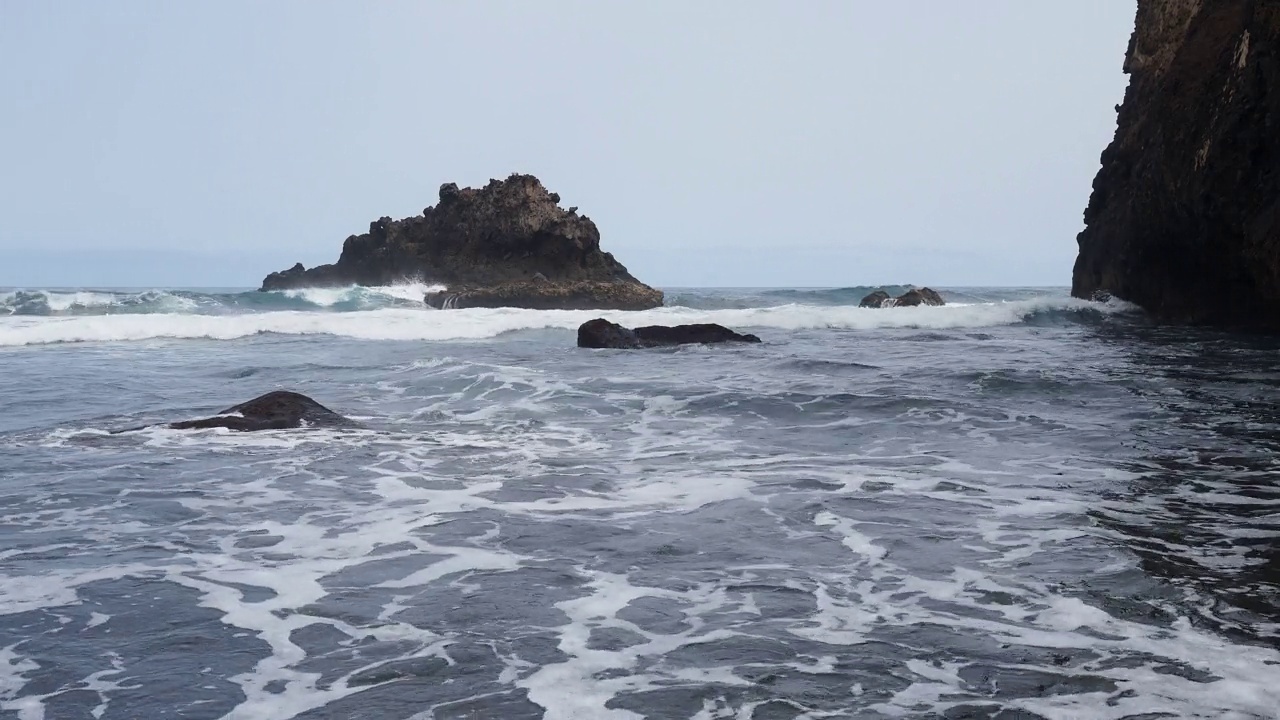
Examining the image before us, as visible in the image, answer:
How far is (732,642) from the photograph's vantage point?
144 inches

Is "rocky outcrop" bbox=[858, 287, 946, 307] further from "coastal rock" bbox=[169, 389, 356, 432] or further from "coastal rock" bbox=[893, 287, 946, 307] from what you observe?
"coastal rock" bbox=[169, 389, 356, 432]

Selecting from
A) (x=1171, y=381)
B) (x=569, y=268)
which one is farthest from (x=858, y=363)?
(x=569, y=268)

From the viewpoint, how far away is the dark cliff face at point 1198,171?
16.8 metres

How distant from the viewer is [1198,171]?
18.5 m

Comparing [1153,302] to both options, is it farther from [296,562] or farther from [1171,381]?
[296,562]

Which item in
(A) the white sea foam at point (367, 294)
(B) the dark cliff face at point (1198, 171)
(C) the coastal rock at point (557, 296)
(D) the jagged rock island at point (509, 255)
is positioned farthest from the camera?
(A) the white sea foam at point (367, 294)

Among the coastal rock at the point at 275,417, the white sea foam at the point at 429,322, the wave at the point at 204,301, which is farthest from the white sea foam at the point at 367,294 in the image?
the coastal rock at the point at 275,417

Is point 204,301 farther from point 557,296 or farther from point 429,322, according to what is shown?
point 429,322

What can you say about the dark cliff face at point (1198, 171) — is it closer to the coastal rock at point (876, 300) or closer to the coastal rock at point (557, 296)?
the coastal rock at point (876, 300)

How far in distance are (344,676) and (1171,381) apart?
10.6 meters

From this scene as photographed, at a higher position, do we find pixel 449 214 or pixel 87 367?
pixel 449 214

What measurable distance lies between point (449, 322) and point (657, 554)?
20300 mm

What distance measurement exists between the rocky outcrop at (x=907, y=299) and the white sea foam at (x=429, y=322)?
453 cm

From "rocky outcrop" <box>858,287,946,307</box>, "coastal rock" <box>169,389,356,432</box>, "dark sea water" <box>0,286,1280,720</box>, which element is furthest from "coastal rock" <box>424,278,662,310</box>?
"coastal rock" <box>169,389,356,432</box>
